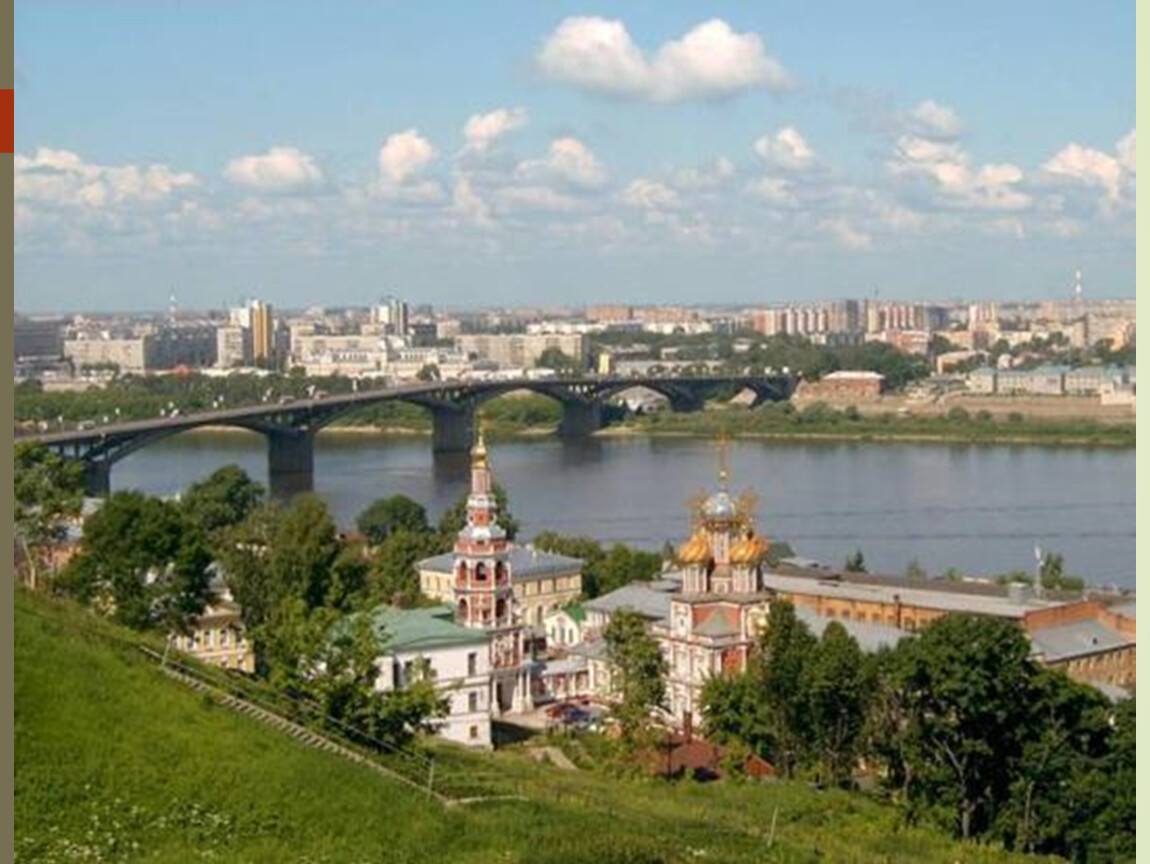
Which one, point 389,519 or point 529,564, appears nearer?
point 529,564

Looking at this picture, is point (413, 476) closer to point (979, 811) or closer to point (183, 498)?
point (183, 498)

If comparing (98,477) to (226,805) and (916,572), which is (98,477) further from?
(226,805)

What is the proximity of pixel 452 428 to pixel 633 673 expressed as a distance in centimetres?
1707

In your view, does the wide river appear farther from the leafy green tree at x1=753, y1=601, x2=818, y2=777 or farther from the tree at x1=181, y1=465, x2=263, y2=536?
the leafy green tree at x1=753, y1=601, x2=818, y2=777

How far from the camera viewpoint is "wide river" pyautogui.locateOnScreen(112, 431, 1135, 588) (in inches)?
558

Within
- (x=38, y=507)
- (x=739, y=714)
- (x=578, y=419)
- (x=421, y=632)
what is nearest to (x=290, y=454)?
(x=578, y=419)

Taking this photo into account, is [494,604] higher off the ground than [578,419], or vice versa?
A: [578,419]

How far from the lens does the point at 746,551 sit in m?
8.30

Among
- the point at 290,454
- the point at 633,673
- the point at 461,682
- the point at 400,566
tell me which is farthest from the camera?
the point at 290,454

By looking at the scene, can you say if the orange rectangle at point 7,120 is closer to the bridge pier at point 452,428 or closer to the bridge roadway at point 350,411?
the bridge roadway at point 350,411

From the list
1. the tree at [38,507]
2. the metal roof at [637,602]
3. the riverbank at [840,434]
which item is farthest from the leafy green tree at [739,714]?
the riverbank at [840,434]

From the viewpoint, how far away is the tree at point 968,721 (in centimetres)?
573

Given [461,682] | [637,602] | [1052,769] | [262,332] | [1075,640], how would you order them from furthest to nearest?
[262,332], [637,602], [1075,640], [461,682], [1052,769]

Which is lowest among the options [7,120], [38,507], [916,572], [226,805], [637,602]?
[916,572]
